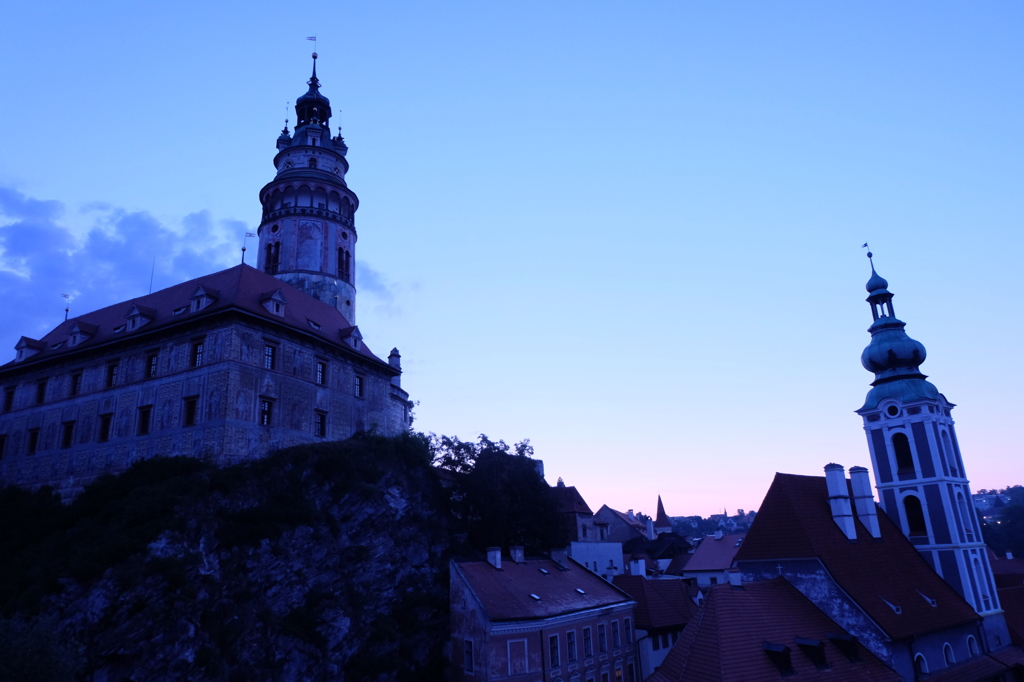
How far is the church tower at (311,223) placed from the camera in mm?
50375

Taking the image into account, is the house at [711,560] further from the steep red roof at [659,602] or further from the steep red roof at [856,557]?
the steep red roof at [856,557]

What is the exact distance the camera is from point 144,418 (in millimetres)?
34250

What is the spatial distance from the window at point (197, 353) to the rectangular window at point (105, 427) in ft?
19.3

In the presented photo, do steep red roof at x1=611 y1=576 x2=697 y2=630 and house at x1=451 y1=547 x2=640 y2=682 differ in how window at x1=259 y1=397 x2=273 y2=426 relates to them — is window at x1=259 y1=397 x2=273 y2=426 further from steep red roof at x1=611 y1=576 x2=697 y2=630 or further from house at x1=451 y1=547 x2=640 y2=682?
steep red roof at x1=611 y1=576 x2=697 y2=630

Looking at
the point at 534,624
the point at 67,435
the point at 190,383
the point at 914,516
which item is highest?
the point at 190,383

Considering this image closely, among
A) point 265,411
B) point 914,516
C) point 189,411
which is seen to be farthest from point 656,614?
point 189,411

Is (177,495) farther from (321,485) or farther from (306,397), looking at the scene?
(306,397)

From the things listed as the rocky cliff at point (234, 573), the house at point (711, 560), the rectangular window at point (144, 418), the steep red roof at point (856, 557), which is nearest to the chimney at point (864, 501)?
the steep red roof at point (856, 557)

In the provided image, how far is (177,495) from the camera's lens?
28984mm

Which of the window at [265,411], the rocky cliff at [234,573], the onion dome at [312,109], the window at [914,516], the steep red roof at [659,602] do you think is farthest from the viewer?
the onion dome at [312,109]

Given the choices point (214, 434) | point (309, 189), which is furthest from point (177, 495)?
point (309, 189)

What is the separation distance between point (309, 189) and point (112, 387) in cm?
2262

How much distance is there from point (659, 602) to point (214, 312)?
31.7m

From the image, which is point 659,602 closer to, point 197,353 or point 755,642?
point 755,642
